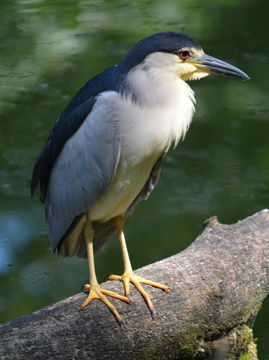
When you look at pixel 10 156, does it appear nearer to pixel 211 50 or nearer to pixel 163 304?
pixel 211 50

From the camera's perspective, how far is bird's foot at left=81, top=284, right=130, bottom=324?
12.3ft

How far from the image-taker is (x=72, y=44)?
9352 millimetres

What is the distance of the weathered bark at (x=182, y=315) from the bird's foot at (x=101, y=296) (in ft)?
0.09

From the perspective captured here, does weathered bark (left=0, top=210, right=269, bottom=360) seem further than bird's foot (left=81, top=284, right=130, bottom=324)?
No

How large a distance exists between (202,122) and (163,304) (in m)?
4.15

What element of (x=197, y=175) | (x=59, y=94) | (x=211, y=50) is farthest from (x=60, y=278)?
(x=211, y=50)

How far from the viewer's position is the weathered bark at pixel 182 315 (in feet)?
11.5

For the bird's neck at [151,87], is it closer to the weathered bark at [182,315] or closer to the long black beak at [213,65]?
the long black beak at [213,65]

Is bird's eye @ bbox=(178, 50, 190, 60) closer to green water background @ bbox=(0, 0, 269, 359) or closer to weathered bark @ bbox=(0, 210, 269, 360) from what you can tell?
weathered bark @ bbox=(0, 210, 269, 360)

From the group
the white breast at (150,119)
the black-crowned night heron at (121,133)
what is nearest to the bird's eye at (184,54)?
the black-crowned night heron at (121,133)

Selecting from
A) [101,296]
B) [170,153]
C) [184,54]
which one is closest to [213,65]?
[184,54]

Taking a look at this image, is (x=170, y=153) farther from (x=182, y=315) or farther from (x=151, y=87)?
(x=182, y=315)

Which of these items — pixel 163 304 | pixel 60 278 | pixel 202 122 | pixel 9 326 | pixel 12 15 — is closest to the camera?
pixel 9 326

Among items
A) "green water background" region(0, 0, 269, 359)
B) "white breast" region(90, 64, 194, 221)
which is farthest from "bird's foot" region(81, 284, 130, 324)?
"green water background" region(0, 0, 269, 359)
